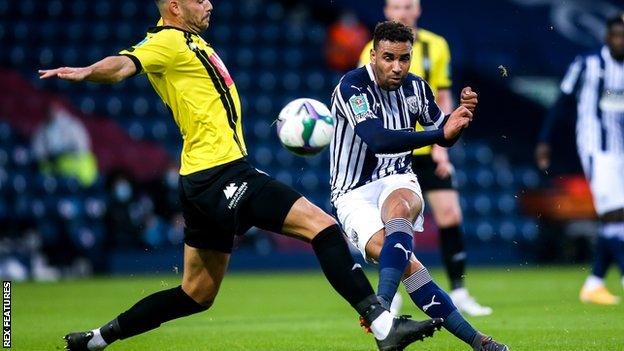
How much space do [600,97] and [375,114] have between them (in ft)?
14.8

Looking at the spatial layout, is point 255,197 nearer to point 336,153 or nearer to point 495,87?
point 336,153

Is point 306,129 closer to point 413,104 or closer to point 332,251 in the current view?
point 413,104

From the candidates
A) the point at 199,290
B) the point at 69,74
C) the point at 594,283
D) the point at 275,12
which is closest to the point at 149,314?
the point at 199,290

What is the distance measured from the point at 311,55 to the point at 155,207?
4762 millimetres

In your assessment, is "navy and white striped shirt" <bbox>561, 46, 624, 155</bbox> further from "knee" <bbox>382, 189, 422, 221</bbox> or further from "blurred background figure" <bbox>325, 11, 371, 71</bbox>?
"blurred background figure" <bbox>325, 11, 371, 71</bbox>

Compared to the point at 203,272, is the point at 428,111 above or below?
above

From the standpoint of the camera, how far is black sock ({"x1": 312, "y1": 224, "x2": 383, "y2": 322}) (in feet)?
18.0

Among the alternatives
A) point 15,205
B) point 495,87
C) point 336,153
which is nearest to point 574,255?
point 495,87

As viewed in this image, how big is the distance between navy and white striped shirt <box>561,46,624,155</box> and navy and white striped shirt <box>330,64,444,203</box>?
3880mm

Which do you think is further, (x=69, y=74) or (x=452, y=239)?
(x=452, y=239)

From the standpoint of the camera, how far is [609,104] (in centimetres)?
1012

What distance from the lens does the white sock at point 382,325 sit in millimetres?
5359

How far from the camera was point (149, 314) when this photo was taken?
6.14 m

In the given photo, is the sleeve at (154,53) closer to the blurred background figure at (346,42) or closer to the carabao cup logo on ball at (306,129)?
the carabao cup logo on ball at (306,129)
